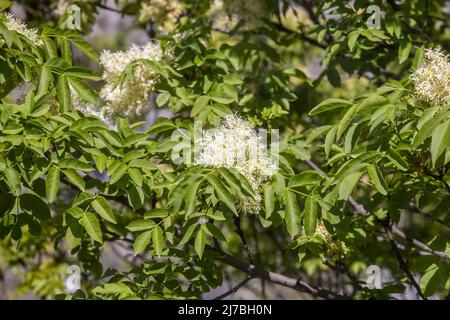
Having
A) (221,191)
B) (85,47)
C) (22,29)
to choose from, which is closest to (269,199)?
(221,191)

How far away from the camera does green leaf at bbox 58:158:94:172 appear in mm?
2090

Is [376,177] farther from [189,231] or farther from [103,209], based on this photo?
[103,209]

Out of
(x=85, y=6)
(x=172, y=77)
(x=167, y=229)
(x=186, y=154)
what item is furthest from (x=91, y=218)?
(x=85, y=6)

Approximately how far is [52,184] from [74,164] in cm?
11

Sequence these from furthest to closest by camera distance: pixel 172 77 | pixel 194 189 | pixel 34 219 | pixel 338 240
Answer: pixel 172 77, pixel 338 240, pixel 34 219, pixel 194 189

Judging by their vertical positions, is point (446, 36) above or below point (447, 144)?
above

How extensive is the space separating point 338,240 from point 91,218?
43.7 inches

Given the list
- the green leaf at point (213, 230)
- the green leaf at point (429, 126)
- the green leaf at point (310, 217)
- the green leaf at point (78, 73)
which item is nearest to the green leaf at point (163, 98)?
the green leaf at point (78, 73)

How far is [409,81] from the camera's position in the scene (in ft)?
6.98

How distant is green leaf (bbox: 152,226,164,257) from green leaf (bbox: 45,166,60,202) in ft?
1.25

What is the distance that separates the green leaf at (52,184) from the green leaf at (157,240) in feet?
1.25

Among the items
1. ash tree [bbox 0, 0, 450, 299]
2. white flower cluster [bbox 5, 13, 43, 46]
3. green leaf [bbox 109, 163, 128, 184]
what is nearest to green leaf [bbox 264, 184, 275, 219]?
ash tree [bbox 0, 0, 450, 299]
